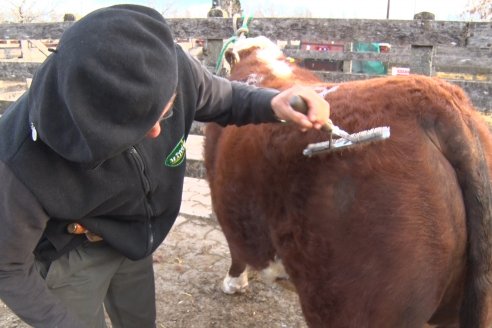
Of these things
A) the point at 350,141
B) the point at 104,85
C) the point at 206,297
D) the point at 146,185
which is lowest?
the point at 206,297

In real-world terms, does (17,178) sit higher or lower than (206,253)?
higher

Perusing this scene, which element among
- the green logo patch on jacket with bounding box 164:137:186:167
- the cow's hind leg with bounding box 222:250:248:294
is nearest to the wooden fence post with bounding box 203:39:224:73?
the cow's hind leg with bounding box 222:250:248:294

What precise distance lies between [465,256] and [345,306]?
0.41 m

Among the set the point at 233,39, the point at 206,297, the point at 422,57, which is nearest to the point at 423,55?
the point at 422,57

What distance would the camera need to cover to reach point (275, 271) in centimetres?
202

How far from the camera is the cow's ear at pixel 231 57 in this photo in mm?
3018

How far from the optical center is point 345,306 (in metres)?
1.47

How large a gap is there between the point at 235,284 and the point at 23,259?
1844mm

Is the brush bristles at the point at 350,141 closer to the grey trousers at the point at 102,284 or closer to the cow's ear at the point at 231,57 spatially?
the grey trousers at the point at 102,284

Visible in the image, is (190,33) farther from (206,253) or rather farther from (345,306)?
(345,306)

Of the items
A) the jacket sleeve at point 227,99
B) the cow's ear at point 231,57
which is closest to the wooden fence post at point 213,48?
the cow's ear at point 231,57

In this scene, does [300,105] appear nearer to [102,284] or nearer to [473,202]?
[473,202]

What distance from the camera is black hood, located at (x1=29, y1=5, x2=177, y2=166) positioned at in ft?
3.47

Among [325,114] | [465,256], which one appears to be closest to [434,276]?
[465,256]
